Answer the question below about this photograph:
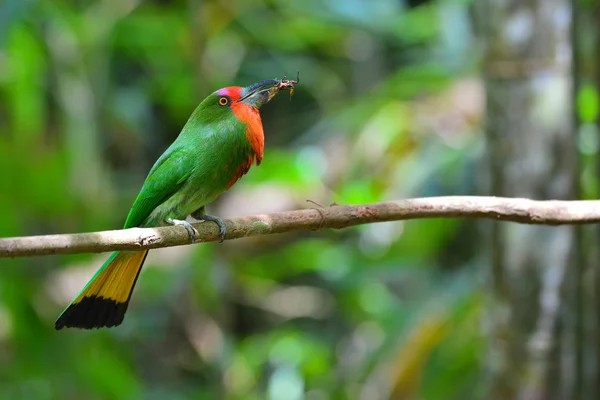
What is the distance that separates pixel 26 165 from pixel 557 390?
3.09 meters

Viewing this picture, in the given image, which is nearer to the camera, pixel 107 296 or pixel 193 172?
pixel 107 296

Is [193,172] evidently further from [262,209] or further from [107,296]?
[262,209]

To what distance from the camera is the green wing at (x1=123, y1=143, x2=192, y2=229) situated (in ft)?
8.06

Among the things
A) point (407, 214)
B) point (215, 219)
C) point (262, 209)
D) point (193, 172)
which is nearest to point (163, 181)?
point (193, 172)

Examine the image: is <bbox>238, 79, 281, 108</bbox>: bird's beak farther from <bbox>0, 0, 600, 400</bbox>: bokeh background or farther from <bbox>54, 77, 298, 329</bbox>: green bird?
<bbox>0, 0, 600, 400</bbox>: bokeh background

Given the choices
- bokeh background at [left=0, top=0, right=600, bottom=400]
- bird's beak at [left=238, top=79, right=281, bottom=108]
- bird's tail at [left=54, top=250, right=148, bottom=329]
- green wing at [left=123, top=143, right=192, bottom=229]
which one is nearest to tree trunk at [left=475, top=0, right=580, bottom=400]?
bokeh background at [left=0, top=0, right=600, bottom=400]

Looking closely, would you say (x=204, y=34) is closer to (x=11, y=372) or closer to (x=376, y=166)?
(x=376, y=166)

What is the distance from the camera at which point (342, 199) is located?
13.6 feet

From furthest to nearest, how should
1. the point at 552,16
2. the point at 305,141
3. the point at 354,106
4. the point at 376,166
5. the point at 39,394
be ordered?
the point at 305,141 < the point at 354,106 < the point at 376,166 < the point at 39,394 < the point at 552,16

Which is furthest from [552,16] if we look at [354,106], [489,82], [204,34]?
[354,106]

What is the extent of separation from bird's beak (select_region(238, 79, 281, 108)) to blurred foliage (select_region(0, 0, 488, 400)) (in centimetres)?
126

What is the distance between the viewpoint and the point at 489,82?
3062 mm

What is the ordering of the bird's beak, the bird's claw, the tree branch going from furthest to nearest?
the bird's beak → the bird's claw → the tree branch

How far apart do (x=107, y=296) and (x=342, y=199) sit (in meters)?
2.04
